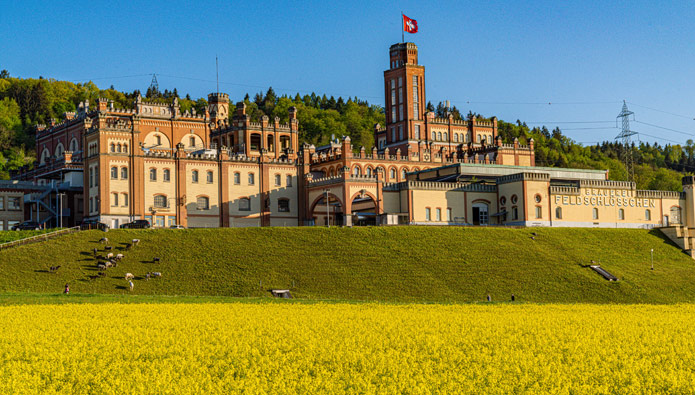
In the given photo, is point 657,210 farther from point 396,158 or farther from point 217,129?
point 217,129

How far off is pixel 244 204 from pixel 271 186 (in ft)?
14.5

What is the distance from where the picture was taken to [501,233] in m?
86.1

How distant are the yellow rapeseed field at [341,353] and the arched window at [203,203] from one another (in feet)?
196

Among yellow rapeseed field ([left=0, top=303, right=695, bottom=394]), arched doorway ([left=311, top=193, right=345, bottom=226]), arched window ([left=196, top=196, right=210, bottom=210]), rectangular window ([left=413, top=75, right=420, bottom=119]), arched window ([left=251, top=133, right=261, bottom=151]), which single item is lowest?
yellow rapeseed field ([left=0, top=303, right=695, bottom=394])

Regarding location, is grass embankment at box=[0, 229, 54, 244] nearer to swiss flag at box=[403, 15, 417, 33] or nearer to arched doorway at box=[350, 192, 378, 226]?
→ arched doorway at box=[350, 192, 378, 226]

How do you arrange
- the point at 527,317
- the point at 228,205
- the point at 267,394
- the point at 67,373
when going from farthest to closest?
the point at 228,205 → the point at 527,317 → the point at 67,373 → the point at 267,394

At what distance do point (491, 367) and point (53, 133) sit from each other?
111617 mm

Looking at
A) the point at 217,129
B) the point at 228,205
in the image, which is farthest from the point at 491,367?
the point at 217,129

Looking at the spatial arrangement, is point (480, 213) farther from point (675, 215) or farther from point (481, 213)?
point (675, 215)

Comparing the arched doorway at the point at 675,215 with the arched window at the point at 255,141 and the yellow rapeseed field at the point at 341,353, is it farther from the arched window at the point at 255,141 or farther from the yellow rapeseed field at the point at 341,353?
the yellow rapeseed field at the point at 341,353

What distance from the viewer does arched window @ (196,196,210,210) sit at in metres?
99.7

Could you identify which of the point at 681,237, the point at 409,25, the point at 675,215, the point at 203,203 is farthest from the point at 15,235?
the point at 675,215

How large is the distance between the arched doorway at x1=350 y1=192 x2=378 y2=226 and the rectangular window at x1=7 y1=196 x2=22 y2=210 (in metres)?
42.1

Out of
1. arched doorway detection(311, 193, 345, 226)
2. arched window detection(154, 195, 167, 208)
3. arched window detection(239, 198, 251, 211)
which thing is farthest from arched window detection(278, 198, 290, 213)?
arched window detection(154, 195, 167, 208)
